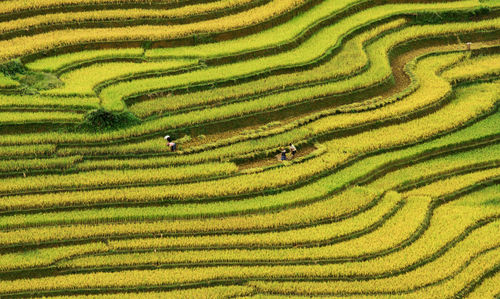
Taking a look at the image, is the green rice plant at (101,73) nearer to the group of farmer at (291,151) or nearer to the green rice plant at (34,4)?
the green rice plant at (34,4)

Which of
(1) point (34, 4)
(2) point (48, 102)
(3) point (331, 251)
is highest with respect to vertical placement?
(1) point (34, 4)

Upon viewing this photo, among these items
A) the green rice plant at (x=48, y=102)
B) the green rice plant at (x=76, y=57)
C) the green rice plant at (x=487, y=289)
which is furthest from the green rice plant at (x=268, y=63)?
the green rice plant at (x=487, y=289)

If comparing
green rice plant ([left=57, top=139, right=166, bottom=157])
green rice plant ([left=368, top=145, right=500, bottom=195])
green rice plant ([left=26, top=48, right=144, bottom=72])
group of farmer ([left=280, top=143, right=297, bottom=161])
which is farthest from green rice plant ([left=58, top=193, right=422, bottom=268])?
green rice plant ([left=26, top=48, right=144, bottom=72])

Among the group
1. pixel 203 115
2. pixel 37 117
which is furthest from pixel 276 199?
pixel 37 117

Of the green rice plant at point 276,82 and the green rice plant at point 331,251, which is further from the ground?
the green rice plant at point 276,82

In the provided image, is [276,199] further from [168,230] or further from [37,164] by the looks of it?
[37,164]

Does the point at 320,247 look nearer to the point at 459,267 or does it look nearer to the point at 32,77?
the point at 459,267

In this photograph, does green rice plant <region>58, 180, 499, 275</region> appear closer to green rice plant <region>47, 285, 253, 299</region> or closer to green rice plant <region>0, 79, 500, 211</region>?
green rice plant <region>47, 285, 253, 299</region>
